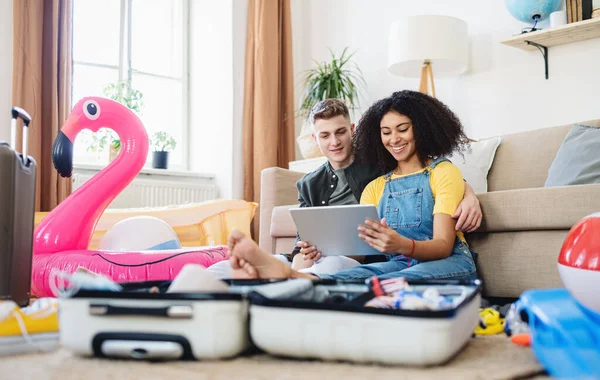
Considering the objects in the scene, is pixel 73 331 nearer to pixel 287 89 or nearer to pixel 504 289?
pixel 504 289

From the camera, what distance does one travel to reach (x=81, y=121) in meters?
2.32

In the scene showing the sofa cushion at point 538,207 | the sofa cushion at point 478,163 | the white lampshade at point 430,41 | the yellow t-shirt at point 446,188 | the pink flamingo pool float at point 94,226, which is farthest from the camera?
the white lampshade at point 430,41

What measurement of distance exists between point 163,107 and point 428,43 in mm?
2256

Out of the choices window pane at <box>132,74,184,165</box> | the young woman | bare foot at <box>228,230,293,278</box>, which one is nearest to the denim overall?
the young woman

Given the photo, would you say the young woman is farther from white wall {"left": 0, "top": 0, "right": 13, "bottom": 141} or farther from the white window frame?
the white window frame

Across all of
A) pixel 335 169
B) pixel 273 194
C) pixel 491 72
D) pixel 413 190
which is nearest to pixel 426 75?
pixel 491 72

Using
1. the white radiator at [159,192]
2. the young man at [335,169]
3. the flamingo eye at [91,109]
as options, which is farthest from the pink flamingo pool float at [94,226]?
the white radiator at [159,192]

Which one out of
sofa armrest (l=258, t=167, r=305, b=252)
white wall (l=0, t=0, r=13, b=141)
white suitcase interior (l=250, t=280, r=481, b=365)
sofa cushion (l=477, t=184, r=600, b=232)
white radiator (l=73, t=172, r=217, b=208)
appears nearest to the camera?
white suitcase interior (l=250, t=280, r=481, b=365)

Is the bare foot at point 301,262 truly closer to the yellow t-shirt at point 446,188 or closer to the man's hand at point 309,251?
the man's hand at point 309,251

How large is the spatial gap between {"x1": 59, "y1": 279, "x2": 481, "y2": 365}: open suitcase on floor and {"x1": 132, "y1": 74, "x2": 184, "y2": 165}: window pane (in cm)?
353

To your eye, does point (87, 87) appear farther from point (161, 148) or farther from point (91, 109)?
point (91, 109)

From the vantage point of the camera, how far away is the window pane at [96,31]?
4.05 metres

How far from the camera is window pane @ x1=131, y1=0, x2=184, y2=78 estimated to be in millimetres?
4328

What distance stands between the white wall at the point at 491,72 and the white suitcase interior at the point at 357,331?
97.2 inches
